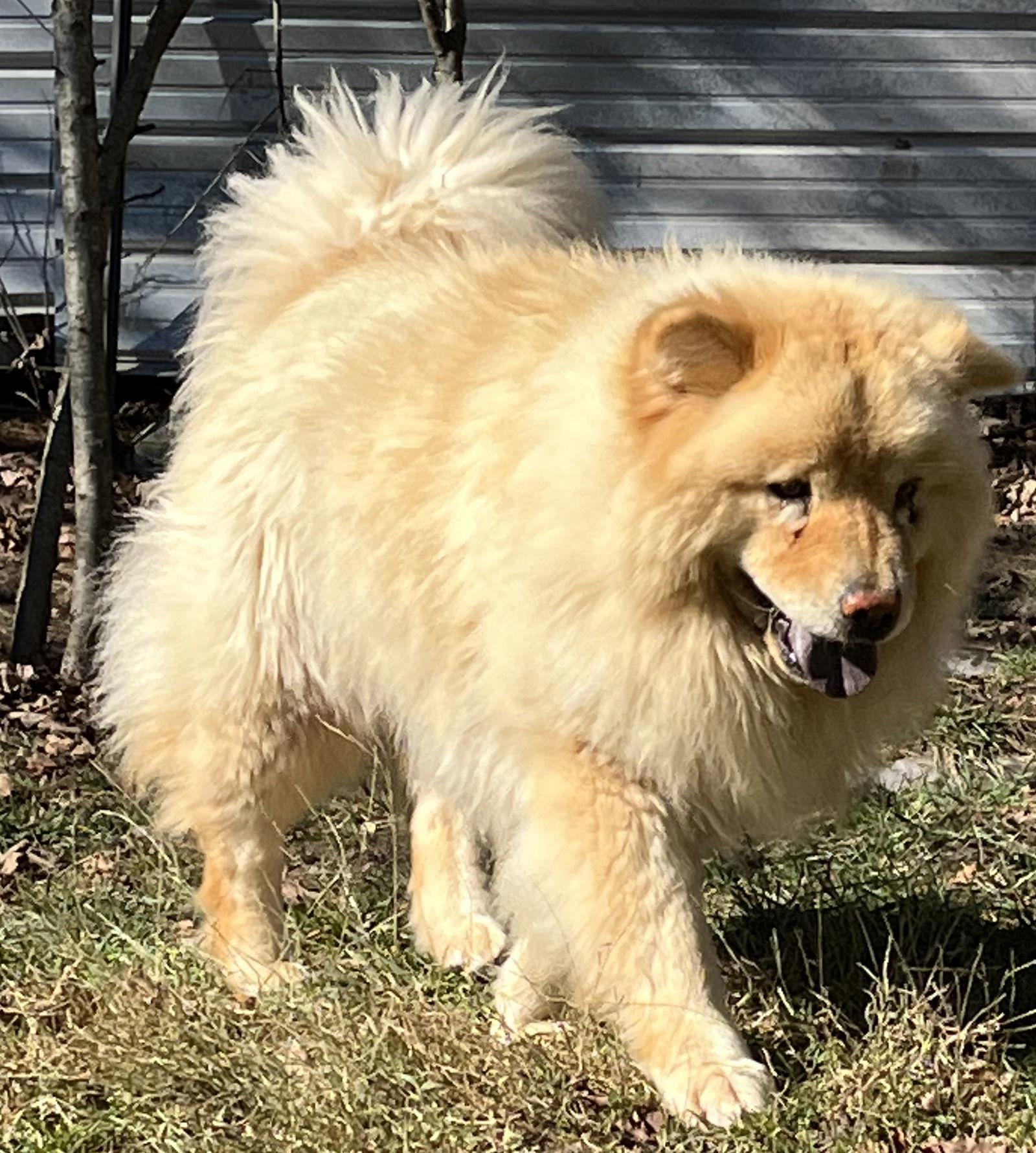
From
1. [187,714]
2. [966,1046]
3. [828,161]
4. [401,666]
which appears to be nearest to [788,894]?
[966,1046]

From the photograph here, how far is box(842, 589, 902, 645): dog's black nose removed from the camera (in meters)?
2.84

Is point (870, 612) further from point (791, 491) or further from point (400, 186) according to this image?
point (400, 186)

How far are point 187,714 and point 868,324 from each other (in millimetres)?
1817

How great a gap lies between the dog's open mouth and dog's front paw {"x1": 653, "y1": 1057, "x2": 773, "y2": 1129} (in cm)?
72

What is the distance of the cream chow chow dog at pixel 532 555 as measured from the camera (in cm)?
295

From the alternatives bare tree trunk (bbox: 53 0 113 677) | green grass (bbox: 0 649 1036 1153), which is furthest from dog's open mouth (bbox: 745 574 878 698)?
bare tree trunk (bbox: 53 0 113 677)

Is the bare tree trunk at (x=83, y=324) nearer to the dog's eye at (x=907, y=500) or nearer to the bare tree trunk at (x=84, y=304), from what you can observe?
the bare tree trunk at (x=84, y=304)

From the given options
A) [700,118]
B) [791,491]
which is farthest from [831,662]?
[700,118]

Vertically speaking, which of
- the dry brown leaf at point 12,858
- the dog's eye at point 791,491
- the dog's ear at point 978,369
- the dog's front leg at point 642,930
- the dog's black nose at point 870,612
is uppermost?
the dog's ear at point 978,369

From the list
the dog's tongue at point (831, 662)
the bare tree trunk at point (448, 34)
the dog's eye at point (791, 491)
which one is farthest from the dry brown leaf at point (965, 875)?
the bare tree trunk at point (448, 34)

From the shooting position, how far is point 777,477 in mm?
2881

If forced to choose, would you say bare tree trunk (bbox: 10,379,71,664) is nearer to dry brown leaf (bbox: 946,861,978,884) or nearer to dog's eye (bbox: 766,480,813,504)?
dry brown leaf (bbox: 946,861,978,884)

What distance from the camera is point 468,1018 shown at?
3518 mm

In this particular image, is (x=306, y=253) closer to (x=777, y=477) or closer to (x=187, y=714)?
(x=187, y=714)
